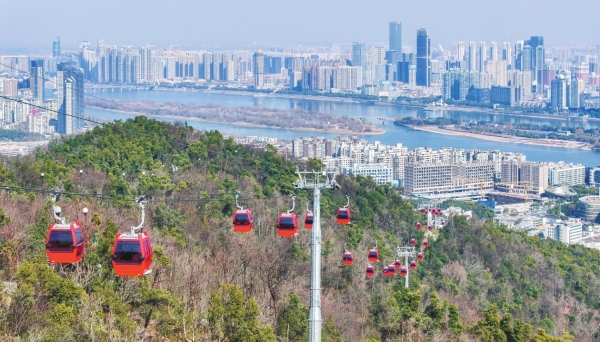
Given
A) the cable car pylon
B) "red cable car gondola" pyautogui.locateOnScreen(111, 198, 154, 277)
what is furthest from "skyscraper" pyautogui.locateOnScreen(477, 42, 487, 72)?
"red cable car gondola" pyautogui.locateOnScreen(111, 198, 154, 277)

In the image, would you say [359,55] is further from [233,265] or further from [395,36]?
[233,265]

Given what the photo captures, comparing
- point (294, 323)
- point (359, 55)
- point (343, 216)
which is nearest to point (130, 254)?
point (343, 216)

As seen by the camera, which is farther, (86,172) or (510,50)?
(510,50)

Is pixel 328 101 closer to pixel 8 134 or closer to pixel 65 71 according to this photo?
pixel 65 71

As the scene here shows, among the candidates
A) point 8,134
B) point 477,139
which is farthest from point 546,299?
point 477,139

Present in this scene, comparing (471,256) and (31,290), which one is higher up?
(31,290)

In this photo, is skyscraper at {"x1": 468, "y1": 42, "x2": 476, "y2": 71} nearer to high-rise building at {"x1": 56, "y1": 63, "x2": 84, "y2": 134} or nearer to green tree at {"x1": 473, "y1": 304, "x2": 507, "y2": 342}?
high-rise building at {"x1": 56, "y1": 63, "x2": 84, "y2": 134}
